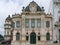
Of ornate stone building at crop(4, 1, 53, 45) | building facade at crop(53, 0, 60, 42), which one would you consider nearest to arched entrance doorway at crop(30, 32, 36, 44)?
ornate stone building at crop(4, 1, 53, 45)

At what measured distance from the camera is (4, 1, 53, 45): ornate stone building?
2601 inches

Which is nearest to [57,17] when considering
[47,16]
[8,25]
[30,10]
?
[47,16]

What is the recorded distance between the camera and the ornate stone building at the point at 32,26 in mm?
66062

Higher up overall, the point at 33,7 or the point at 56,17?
the point at 33,7

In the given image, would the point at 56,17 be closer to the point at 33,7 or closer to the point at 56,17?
the point at 56,17

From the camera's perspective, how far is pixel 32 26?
66.8m

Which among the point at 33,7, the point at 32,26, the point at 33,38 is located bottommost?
the point at 33,38

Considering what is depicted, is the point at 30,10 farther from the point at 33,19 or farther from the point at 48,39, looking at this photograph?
the point at 48,39

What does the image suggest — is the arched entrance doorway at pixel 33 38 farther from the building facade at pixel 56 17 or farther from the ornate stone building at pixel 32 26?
the building facade at pixel 56 17

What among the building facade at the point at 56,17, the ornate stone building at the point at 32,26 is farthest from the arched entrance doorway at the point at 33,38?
the building facade at the point at 56,17

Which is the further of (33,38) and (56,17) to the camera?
(33,38)

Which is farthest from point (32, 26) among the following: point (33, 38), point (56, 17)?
point (56, 17)

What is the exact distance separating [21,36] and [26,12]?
714cm

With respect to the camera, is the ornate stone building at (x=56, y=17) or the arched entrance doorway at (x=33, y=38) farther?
the arched entrance doorway at (x=33, y=38)
